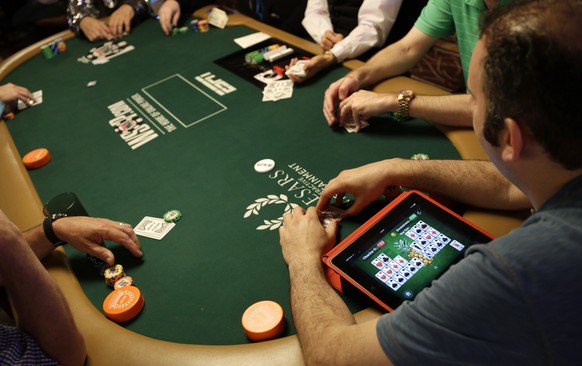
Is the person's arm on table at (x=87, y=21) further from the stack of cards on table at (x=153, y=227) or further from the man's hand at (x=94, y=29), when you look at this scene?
the stack of cards on table at (x=153, y=227)

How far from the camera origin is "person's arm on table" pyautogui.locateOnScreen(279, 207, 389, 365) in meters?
0.88

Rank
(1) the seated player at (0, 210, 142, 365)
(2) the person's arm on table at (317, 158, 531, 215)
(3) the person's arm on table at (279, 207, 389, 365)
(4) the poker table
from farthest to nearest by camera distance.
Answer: (2) the person's arm on table at (317, 158, 531, 215) < (4) the poker table < (1) the seated player at (0, 210, 142, 365) < (3) the person's arm on table at (279, 207, 389, 365)

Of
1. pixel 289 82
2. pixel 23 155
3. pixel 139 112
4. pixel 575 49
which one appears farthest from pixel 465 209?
pixel 23 155

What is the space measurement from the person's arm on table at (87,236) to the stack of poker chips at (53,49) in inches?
73.2

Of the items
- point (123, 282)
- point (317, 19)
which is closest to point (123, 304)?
point (123, 282)

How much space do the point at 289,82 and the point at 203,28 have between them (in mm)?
1010

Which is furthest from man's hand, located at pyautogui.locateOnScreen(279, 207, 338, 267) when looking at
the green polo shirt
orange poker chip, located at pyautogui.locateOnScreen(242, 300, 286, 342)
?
the green polo shirt

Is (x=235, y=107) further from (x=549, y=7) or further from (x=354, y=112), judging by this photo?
(x=549, y=7)

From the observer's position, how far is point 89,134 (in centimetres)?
203

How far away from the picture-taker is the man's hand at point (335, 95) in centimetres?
181

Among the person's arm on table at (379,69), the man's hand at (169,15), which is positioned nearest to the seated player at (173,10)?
the man's hand at (169,15)

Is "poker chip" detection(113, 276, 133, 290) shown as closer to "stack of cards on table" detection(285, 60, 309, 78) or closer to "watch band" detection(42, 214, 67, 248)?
"watch band" detection(42, 214, 67, 248)

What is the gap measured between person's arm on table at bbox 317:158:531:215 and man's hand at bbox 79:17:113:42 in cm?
225

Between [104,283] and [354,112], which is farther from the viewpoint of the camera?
[354,112]
